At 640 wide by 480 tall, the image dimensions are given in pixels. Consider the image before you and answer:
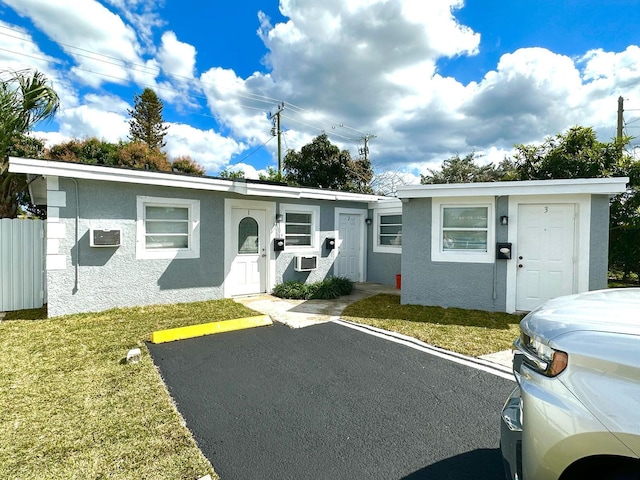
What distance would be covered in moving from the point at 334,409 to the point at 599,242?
6.45 meters

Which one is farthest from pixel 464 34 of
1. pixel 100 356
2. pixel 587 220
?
pixel 100 356

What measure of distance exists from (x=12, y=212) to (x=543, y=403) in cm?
1065

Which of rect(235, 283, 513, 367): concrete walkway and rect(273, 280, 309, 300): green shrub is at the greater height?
rect(273, 280, 309, 300): green shrub

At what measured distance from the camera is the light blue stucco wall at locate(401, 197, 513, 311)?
22.6 feet

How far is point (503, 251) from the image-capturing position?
21.9ft

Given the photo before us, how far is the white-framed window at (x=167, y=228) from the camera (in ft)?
22.8

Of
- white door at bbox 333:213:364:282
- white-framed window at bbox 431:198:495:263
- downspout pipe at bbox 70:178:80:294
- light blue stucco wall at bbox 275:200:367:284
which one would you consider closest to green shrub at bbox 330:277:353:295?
light blue stucco wall at bbox 275:200:367:284

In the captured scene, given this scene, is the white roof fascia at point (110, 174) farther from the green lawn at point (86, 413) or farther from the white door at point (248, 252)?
the green lawn at point (86, 413)

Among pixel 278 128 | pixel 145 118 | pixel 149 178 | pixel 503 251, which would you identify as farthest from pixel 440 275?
pixel 145 118

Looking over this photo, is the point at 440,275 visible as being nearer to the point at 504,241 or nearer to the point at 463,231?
the point at 463,231

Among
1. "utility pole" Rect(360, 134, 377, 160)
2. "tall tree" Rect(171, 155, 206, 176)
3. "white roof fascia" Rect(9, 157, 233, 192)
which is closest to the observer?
"white roof fascia" Rect(9, 157, 233, 192)

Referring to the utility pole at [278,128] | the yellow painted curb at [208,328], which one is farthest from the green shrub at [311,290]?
the utility pole at [278,128]

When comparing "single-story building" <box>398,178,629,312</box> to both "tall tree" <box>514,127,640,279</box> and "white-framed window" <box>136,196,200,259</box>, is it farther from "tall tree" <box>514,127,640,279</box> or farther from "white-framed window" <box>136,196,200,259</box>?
"white-framed window" <box>136,196,200,259</box>

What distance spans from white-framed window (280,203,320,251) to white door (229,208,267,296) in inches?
27.8
